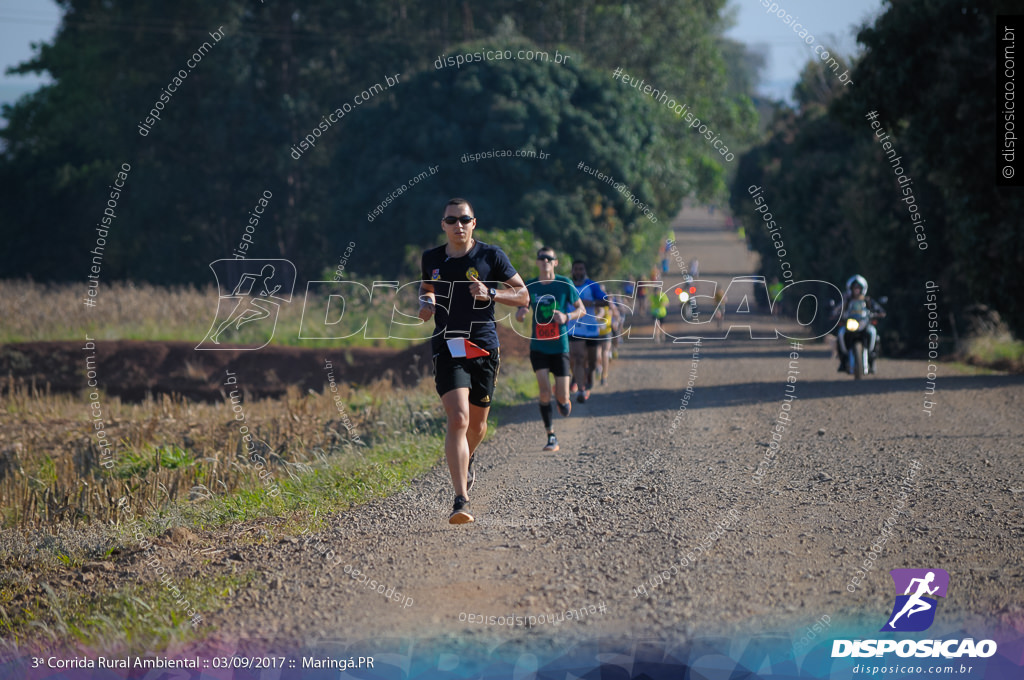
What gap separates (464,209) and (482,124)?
2726 centimetres

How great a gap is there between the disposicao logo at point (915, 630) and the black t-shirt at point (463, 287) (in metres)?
3.13

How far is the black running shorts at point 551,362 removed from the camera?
37.2ft

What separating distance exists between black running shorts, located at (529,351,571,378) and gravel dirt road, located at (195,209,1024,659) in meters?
0.84

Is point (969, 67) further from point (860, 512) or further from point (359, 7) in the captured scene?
point (359, 7)

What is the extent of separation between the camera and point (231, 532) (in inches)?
307

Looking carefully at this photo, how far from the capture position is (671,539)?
22.7 ft

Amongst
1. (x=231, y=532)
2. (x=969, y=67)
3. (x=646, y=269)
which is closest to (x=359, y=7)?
(x=646, y=269)

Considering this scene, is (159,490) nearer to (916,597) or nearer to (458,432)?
(458,432)

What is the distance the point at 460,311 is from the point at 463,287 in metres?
0.17

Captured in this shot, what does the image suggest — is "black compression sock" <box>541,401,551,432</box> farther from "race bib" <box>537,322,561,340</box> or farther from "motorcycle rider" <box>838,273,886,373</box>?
"motorcycle rider" <box>838,273,886,373</box>

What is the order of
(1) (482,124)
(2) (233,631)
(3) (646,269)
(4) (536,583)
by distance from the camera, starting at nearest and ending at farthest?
(2) (233,631) < (4) (536,583) < (1) (482,124) < (3) (646,269)

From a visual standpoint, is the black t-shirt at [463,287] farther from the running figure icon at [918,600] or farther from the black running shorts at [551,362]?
the black running shorts at [551,362]

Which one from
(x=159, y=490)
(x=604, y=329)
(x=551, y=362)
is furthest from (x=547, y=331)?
(x=159, y=490)

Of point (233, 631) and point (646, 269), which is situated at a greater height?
point (646, 269)
